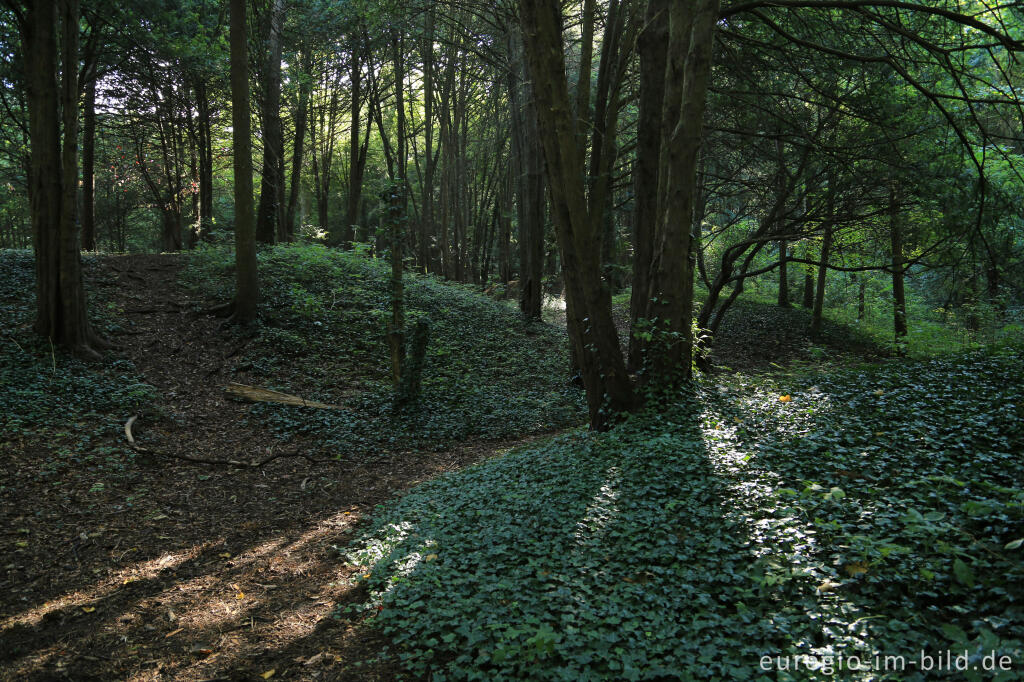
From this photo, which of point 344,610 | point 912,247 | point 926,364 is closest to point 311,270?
point 344,610

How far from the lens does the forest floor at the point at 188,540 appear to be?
3.53 metres

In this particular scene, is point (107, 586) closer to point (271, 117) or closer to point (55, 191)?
point (55, 191)

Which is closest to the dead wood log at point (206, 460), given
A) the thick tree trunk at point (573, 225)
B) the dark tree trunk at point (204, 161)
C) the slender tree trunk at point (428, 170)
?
the thick tree trunk at point (573, 225)

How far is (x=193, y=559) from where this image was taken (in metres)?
4.96

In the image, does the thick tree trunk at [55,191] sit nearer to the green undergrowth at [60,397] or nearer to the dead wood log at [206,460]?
the green undergrowth at [60,397]

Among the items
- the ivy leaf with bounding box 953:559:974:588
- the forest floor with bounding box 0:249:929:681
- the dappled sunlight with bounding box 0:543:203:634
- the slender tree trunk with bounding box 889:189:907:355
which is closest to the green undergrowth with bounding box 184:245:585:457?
the forest floor with bounding box 0:249:929:681

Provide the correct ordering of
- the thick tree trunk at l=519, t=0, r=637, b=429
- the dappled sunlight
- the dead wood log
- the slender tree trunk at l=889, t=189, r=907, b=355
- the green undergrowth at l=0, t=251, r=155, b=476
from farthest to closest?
the slender tree trunk at l=889, t=189, r=907, b=355 → the dead wood log → the green undergrowth at l=0, t=251, r=155, b=476 → the thick tree trunk at l=519, t=0, r=637, b=429 → the dappled sunlight

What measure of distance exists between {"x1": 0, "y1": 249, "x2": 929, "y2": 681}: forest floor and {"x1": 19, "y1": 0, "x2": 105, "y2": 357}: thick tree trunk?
2.31 feet

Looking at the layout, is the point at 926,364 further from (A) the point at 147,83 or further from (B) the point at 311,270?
(A) the point at 147,83

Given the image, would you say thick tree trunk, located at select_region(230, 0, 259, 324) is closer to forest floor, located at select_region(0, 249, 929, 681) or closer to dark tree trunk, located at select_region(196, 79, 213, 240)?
forest floor, located at select_region(0, 249, 929, 681)

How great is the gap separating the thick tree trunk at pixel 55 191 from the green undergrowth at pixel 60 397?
0.45 metres

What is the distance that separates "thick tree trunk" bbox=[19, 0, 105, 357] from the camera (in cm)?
859

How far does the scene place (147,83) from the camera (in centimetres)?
2005

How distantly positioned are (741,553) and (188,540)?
193 inches
